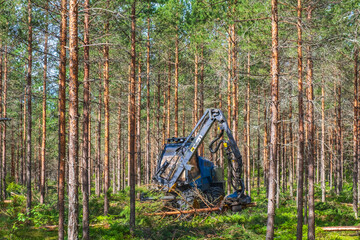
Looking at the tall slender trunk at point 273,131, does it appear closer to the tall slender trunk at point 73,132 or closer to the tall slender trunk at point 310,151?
the tall slender trunk at point 310,151

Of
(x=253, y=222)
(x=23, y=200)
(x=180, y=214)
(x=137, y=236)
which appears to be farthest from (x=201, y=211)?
(x=23, y=200)

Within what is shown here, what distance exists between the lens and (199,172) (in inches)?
581

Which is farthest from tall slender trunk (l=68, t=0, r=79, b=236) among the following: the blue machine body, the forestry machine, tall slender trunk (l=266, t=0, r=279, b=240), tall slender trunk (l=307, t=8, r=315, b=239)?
tall slender trunk (l=307, t=8, r=315, b=239)

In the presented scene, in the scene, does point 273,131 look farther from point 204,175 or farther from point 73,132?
point 204,175

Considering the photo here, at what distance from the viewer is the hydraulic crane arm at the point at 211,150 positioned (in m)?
12.9

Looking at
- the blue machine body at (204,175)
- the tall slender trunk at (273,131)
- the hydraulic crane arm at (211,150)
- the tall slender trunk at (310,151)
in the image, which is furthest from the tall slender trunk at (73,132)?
the tall slender trunk at (310,151)

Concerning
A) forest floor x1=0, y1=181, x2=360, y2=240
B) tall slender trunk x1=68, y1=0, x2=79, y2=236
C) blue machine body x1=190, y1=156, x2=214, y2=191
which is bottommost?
forest floor x1=0, y1=181, x2=360, y2=240

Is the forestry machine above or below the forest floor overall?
above

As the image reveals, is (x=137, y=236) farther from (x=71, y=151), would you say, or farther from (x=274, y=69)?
(x=274, y=69)

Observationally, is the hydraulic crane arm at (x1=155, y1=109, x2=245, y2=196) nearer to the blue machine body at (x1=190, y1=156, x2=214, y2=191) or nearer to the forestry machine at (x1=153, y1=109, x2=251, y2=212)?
the forestry machine at (x1=153, y1=109, x2=251, y2=212)

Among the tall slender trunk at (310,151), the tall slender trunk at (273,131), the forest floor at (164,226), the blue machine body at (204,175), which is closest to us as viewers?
the tall slender trunk at (273,131)

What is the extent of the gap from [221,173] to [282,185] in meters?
16.3

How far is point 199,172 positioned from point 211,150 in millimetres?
1671

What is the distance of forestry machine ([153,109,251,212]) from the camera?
12797 millimetres
